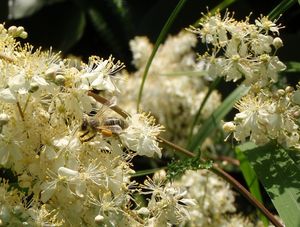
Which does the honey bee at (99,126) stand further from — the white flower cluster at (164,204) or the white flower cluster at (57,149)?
the white flower cluster at (164,204)

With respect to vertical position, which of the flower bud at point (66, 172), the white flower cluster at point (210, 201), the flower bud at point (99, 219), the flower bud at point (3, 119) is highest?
the flower bud at point (3, 119)

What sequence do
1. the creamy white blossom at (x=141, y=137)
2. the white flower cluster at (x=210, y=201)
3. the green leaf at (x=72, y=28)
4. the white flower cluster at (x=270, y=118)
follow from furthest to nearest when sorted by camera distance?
1. the green leaf at (x=72, y=28)
2. the white flower cluster at (x=210, y=201)
3. the white flower cluster at (x=270, y=118)
4. the creamy white blossom at (x=141, y=137)

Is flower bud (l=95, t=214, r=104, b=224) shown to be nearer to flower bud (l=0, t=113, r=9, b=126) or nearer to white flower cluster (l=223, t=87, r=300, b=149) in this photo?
flower bud (l=0, t=113, r=9, b=126)

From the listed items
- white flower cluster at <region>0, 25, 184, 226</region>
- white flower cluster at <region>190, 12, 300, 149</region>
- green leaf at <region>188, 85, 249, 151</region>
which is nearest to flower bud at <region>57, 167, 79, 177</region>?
white flower cluster at <region>0, 25, 184, 226</region>

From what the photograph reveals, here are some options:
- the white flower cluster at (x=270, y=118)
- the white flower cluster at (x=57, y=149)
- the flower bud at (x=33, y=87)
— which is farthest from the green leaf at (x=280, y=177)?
the flower bud at (x=33, y=87)

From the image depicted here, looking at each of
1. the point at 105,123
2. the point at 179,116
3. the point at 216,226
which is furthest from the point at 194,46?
the point at 105,123

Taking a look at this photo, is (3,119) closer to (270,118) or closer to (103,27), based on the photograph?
(270,118)
